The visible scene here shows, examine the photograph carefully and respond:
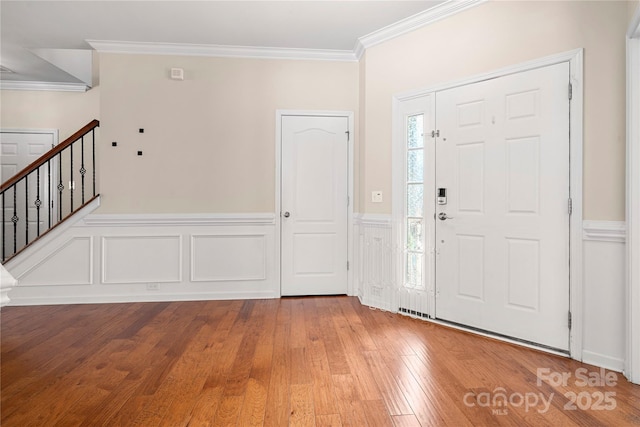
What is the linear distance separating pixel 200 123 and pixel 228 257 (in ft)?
5.10

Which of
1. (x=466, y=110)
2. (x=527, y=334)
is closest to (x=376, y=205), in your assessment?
(x=466, y=110)

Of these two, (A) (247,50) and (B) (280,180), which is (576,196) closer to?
(B) (280,180)

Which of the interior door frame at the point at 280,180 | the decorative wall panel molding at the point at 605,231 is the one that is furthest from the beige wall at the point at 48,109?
the decorative wall panel molding at the point at 605,231

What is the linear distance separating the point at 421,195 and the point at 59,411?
3051mm

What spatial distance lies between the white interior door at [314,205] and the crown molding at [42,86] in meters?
3.46

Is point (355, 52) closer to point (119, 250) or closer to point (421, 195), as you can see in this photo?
point (421, 195)

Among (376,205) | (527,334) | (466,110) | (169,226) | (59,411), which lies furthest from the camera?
(169,226)

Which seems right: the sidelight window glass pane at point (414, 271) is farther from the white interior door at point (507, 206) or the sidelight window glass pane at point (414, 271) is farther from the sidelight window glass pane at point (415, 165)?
the sidelight window glass pane at point (415, 165)

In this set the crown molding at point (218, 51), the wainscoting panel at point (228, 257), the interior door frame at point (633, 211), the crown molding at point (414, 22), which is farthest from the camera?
the wainscoting panel at point (228, 257)

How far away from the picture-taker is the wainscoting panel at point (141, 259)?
418 cm

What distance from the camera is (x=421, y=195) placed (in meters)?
3.57

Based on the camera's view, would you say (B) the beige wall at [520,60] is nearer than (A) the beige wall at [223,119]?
Yes

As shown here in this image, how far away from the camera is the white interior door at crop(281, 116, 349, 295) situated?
440 cm

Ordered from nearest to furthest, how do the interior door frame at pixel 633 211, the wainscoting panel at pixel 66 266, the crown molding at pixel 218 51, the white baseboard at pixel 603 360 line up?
1. the interior door frame at pixel 633 211
2. the white baseboard at pixel 603 360
3. the wainscoting panel at pixel 66 266
4. the crown molding at pixel 218 51
